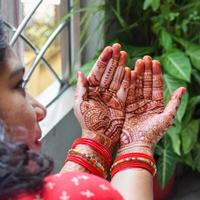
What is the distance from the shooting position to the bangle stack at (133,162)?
3.38 feet

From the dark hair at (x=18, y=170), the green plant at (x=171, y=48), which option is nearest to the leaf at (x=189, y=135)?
the green plant at (x=171, y=48)

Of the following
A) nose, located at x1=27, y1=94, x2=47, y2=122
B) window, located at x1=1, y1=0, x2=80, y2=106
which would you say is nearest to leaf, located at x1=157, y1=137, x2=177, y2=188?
window, located at x1=1, y1=0, x2=80, y2=106

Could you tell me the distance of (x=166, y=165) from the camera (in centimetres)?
223

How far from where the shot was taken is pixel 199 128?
7.70 feet

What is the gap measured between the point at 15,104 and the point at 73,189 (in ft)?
0.79

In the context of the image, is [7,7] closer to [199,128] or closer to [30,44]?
[30,44]

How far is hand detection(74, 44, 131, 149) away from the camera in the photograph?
115cm

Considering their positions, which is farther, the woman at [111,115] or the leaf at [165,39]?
the leaf at [165,39]

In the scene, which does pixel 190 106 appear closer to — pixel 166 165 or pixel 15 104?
pixel 166 165

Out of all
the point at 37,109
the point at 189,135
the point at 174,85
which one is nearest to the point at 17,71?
the point at 37,109

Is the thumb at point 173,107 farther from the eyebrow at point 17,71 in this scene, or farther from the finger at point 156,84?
the eyebrow at point 17,71

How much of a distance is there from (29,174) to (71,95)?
5.59 ft

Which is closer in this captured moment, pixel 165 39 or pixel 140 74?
pixel 140 74

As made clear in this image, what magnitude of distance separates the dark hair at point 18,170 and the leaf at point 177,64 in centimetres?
142
